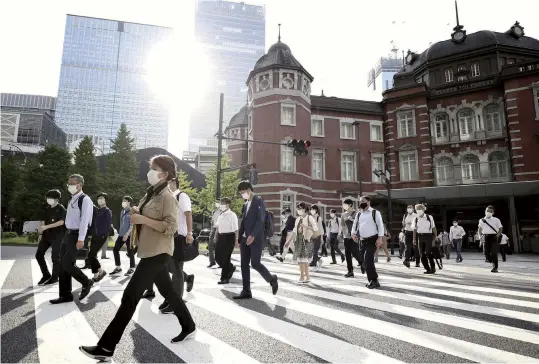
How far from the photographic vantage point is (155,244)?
297cm

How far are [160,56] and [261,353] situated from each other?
157 m

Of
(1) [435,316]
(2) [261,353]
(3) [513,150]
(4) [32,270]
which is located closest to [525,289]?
(1) [435,316]

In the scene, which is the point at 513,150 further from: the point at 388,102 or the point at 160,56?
the point at 160,56

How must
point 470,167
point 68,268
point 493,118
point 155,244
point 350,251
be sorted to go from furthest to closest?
point 470,167 → point 493,118 → point 350,251 → point 68,268 → point 155,244

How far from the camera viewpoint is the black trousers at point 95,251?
6.36 m

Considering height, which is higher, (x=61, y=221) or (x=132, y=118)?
(x=132, y=118)

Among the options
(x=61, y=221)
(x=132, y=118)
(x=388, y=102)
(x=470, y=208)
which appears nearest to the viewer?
(x=61, y=221)

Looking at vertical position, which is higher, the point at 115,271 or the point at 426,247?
the point at 426,247

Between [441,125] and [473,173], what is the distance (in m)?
4.60

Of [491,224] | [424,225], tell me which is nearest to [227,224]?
[424,225]

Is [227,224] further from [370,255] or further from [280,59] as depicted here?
[280,59]

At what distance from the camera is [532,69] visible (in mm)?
23734

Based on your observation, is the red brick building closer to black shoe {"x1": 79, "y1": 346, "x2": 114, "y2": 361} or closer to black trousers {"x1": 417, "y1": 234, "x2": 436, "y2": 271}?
black trousers {"x1": 417, "y1": 234, "x2": 436, "y2": 271}

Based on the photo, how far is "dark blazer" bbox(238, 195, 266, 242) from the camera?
5.54m
